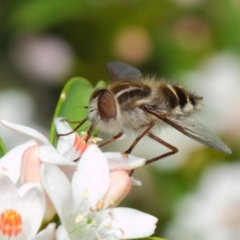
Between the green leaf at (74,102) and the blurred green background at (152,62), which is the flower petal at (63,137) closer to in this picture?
the green leaf at (74,102)

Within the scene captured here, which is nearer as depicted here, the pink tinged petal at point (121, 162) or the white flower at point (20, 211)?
the white flower at point (20, 211)

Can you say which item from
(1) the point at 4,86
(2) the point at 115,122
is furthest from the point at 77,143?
(1) the point at 4,86

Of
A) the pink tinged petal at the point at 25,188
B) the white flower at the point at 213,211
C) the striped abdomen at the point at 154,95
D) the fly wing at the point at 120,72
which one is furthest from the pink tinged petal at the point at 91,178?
the white flower at the point at 213,211

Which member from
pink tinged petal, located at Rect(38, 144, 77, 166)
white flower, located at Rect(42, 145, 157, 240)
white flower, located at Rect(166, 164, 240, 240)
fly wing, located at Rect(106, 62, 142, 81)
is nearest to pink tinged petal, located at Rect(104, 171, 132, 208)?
white flower, located at Rect(42, 145, 157, 240)

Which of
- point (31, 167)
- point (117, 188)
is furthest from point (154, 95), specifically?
point (31, 167)

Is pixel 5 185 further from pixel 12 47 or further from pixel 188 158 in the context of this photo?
pixel 12 47

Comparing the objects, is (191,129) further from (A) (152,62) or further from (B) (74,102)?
(A) (152,62)
